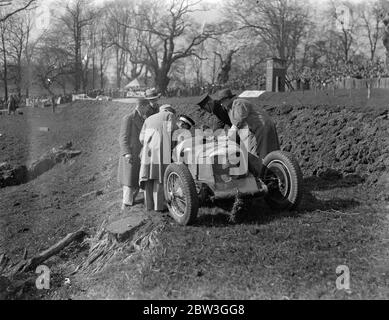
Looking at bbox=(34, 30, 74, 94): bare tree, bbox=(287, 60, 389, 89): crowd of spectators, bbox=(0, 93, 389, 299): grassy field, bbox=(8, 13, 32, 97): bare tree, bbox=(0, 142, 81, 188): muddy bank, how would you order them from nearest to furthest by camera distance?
1. bbox=(0, 93, 389, 299): grassy field
2. bbox=(0, 142, 81, 188): muddy bank
3. bbox=(287, 60, 389, 89): crowd of spectators
4. bbox=(8, 13, 32, 97): bare tree
5. bbox=(34, 30, 74, 94): bare tree

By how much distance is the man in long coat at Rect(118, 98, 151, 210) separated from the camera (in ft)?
26.8

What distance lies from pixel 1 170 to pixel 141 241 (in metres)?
11.4

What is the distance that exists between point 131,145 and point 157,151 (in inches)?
34.9

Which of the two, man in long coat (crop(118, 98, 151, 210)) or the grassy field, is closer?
the grassy field

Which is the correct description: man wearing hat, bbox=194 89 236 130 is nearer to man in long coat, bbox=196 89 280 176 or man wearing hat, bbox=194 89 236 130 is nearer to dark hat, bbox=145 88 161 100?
man in long coat, bbox=196 89 280 176

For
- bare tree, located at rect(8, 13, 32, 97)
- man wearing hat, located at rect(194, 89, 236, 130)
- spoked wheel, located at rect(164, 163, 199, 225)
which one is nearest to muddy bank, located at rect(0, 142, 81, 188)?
man wearing hat, located at rect(194, 89, 236, 130)

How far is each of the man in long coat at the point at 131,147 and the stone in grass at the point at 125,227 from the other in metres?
0.94

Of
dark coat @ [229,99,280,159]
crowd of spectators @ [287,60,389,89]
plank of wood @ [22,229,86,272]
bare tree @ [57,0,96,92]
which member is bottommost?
plank of wood @ [22,229,86,272]

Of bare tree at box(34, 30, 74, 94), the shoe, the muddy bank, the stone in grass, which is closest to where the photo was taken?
the stone in grass

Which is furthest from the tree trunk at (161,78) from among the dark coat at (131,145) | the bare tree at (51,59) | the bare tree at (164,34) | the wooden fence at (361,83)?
the dark coat at (131,145)

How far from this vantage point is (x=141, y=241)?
21.3ft

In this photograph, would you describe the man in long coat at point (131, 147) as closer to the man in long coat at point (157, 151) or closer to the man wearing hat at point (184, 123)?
the man in long coat at point (157, 151)

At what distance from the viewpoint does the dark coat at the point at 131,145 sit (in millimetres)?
8178

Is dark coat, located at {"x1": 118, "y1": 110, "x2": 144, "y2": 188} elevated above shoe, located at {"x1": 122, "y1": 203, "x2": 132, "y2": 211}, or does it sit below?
above
